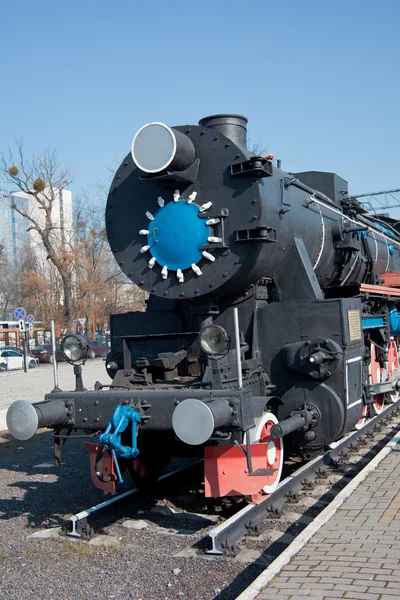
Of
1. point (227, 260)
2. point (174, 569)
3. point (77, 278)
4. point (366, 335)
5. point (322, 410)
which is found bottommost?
point (174, 569)

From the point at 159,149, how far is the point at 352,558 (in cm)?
395

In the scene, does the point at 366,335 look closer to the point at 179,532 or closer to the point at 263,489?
the point at 263,489

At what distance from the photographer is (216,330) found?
18.1 ft

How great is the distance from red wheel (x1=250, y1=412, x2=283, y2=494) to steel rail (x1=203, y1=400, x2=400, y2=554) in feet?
0.28

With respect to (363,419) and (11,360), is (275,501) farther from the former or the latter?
(11,360)

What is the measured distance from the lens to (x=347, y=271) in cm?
883

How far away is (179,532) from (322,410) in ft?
6.07

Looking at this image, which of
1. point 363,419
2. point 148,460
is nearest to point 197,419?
point 148,460

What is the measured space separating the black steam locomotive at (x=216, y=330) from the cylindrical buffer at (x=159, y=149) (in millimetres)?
11

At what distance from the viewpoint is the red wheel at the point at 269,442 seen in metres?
5.94

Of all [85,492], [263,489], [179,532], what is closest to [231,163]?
[263,489]

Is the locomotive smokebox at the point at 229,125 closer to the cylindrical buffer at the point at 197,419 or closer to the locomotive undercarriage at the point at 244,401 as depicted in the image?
the locomotive undercarriage at the point at 244,401

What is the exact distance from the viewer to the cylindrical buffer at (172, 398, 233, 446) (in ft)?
16.4

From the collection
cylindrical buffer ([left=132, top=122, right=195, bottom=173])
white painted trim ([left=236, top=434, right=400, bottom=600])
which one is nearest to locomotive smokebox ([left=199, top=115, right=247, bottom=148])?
cylindrical buffer ([left=132, top=122, right=195, bottom=173])
